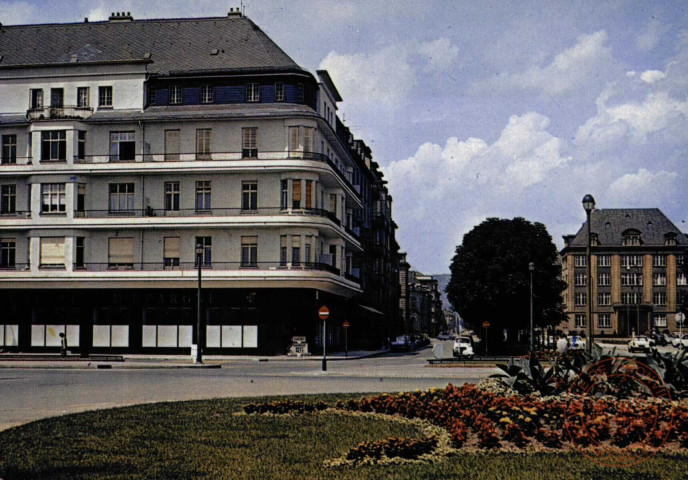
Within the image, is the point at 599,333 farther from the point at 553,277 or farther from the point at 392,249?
the point at 553,277

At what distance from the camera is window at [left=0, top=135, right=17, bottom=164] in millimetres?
55250

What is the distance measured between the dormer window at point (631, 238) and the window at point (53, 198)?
106 metres

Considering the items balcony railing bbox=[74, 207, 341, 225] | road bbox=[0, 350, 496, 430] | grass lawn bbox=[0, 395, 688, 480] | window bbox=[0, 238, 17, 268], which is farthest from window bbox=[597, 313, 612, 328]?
grass lawn bbox=[0, 395, 688, 480]

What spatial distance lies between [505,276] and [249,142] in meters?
22.7

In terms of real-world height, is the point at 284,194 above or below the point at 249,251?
above

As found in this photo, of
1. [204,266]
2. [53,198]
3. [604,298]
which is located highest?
→ [53,198]

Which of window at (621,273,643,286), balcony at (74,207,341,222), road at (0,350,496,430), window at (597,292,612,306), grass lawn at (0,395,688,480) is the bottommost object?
road at (0,350,496,430)

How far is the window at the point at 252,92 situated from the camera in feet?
178

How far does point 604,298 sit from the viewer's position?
139m

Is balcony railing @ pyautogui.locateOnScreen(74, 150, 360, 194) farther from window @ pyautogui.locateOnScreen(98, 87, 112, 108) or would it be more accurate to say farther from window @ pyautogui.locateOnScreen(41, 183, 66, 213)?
window @ pyautogui.locateOnScreen(98, 87, 112, 108)

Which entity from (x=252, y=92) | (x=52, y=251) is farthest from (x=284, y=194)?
(x=52, y=251)

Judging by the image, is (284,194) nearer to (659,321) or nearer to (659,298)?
(659,298)

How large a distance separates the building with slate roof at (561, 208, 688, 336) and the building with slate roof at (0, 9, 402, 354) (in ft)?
305

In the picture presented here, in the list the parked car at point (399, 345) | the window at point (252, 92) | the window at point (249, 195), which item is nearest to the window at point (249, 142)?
the window at point (249, 195)
